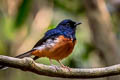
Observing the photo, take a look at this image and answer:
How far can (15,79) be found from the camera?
6309mm

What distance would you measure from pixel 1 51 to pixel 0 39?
0.22 meters

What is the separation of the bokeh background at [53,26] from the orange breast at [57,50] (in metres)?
1.36

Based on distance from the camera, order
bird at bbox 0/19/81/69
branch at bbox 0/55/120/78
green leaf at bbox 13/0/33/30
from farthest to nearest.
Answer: green leaf at bbox 13/0/33/30, bird at bbox 0/19/81/69, branch at bbox 0/55/120/78

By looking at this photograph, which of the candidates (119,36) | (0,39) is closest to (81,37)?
(119,36)

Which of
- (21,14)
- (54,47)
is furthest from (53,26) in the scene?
(54,47)

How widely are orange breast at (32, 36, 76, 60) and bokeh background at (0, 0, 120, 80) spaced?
1.36m

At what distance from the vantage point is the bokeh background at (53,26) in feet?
18.7

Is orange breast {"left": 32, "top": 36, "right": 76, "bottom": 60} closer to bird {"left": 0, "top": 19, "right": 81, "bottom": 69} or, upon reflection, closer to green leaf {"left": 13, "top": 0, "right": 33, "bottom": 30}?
bird {"left": 0, "top": 19, "right": 81, "bottom": 69}

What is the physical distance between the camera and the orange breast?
4.20m

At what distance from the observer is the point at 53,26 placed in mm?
5730

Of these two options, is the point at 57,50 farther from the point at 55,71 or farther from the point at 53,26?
the point at 53,26

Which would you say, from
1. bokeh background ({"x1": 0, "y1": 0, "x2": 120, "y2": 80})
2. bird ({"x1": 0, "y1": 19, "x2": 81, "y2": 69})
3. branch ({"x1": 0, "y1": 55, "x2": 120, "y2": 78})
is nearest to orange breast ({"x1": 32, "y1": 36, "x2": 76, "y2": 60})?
bird ({"x1": 0, "y1": 19, "x2": 81, "y2": 69})

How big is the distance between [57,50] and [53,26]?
5.17ft

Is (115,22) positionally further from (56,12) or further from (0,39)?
(0,39)
